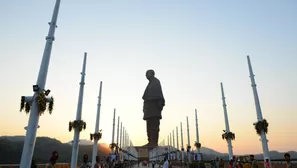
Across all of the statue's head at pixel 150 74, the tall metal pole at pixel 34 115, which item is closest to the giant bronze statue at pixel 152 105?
the statue's head at pixel 150 74

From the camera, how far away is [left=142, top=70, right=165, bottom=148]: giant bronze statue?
7644cm

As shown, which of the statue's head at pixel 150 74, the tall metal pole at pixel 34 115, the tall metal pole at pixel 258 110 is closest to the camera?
the tall metal pole at pixel 34 115

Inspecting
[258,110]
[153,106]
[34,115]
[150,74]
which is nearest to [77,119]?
[34,115]

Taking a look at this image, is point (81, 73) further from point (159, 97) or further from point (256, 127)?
point (159, 97)

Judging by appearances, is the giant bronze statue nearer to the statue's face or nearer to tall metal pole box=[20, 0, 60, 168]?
the statue's face

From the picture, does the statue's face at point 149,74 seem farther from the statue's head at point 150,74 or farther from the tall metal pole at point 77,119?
the tall metal pole at point 77,119

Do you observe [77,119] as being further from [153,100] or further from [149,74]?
[149,74]

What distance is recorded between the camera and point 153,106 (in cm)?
7750

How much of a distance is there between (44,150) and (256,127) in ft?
371

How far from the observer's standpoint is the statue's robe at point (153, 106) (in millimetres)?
76438

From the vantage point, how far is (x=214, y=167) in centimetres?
2673

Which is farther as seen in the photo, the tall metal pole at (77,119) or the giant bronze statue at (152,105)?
the giant bronze statue at (152,105)

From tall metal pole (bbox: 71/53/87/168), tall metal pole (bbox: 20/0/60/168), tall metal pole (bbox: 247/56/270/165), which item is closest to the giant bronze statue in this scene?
tall metal pole (bbox: 247/56/270/165)

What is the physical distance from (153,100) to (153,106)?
2.14 meters
